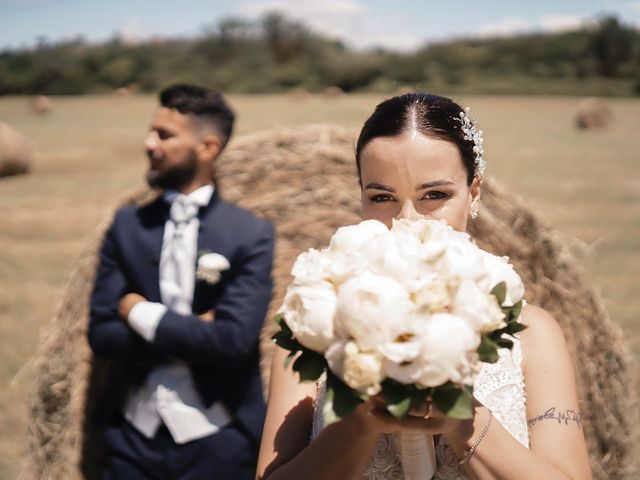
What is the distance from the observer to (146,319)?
9.87 ft

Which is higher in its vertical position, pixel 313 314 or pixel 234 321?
pixel 313 314

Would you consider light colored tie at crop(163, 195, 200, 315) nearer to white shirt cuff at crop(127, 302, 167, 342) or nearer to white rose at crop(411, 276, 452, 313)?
white shirt cuff at crop(127, 302, 167, 342)

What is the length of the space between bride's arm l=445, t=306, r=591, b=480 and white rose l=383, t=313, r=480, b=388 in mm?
427

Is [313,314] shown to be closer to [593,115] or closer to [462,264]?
[462,264]

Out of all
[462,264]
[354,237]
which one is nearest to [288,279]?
[354,237]

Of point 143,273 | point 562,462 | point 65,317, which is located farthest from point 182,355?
point 562,462

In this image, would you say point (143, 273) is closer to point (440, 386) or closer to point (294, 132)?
point (294, 132)

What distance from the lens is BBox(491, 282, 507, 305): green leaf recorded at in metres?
1.50

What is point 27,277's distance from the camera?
298 inches

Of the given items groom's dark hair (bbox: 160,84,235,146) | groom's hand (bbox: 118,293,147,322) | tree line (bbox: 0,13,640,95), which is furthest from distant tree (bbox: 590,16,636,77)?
groom's hand (bbox: 118,293,147,322)

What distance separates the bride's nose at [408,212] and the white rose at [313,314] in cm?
60

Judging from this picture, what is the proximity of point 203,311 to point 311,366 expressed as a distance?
1831mm

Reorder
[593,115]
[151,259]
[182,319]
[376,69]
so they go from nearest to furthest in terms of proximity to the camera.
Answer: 1. [182,319]
2. [151,259]
3. [593,115]
4. [376,69]

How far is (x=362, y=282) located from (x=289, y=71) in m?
44.8
